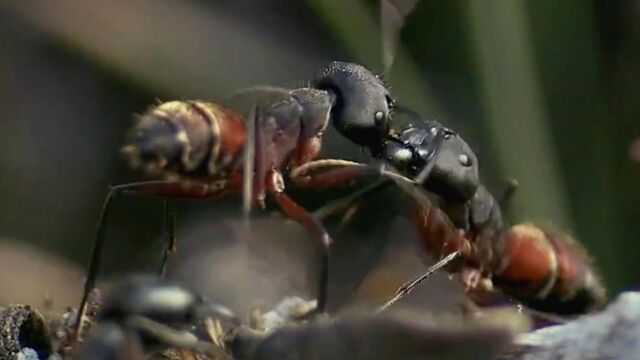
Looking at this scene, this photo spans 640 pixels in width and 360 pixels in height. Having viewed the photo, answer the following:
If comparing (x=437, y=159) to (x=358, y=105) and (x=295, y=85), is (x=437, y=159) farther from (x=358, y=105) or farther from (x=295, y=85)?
(x=295, y=85)

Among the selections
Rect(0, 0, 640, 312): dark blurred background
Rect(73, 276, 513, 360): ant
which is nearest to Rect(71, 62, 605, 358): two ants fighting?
Rect(73, 276, 513, 360): ant

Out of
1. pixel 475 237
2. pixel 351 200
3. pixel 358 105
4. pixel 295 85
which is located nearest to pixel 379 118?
pixel 358 105

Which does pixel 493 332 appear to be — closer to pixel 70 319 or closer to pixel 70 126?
pixel 70 319

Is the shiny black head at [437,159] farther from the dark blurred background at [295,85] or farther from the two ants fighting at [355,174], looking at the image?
the dark blurred background at [295,85]

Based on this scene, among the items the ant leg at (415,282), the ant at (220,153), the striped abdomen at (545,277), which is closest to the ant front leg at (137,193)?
the ant at (220,153)

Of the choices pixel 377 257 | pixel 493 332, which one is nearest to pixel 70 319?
pixel 377 257

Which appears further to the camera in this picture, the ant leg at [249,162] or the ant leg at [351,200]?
the ant leg at [351,200]
